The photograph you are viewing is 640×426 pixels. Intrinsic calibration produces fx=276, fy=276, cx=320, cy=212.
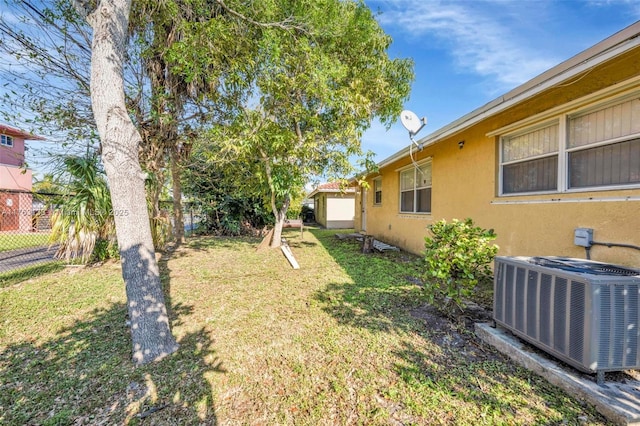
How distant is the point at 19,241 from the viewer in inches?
415

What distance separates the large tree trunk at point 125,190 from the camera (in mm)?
2719

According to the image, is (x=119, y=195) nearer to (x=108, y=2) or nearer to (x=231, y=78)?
(x=108, y=2)

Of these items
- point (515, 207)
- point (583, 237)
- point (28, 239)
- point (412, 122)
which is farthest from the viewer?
point (28, 239)

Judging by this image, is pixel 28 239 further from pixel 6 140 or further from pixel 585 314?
pixel 585 314

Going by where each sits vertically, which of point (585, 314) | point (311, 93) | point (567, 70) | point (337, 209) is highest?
point (311, 93)

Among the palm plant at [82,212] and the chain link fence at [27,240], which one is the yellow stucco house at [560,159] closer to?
the palm plant at [82,212]

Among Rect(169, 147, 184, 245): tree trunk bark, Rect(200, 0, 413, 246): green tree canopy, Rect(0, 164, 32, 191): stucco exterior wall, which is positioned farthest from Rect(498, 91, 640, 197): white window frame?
Rect(0, 164, 32, 191): stucco exterior wall

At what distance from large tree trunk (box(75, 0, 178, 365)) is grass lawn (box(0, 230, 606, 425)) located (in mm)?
307

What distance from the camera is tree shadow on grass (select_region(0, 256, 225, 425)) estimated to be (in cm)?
206

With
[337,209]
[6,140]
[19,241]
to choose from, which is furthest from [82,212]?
[6,140]

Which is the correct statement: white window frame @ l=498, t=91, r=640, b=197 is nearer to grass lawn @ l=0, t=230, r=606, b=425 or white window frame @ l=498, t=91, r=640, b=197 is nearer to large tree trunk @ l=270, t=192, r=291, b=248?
grass lawn @ l=0, t=230, r=606, b=425

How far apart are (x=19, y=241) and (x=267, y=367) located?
1355 centimetres

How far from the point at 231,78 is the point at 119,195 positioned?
4477 mm

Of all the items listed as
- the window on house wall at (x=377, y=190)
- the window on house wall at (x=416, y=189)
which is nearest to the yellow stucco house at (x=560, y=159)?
the window on house wall at (x=416, y=189)
